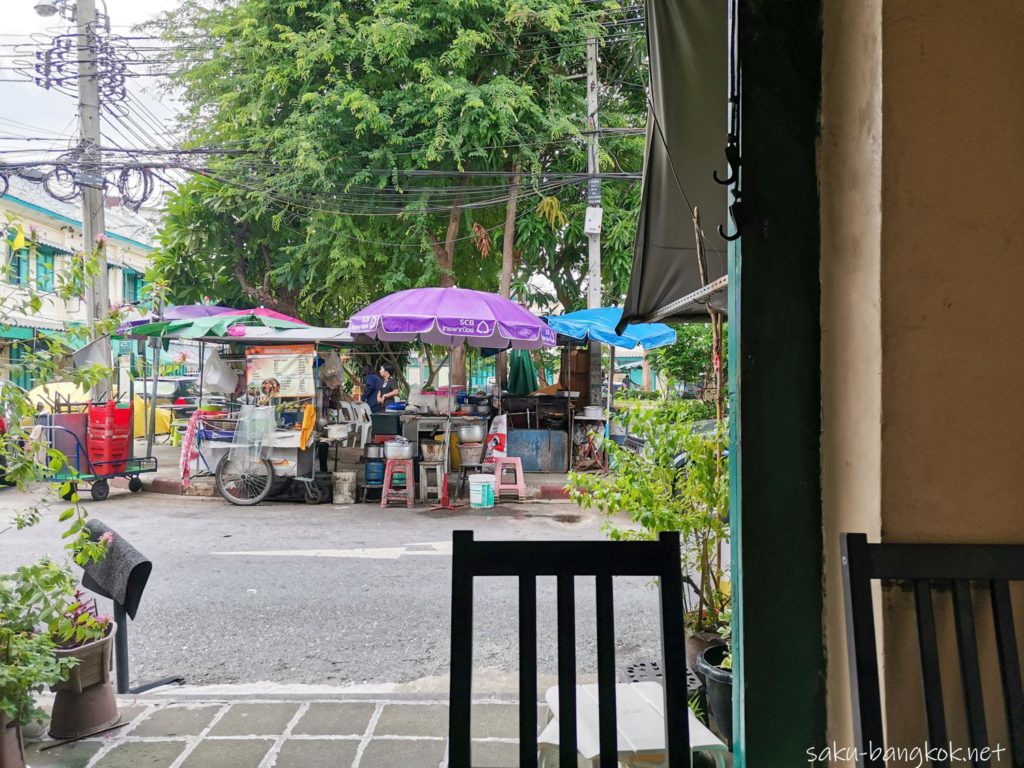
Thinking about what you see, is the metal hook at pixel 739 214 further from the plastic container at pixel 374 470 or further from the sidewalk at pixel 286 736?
the plastic container at pixel 374 470

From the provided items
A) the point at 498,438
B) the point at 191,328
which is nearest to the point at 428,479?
the point at 498,438

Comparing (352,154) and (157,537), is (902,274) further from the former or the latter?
(352,154)

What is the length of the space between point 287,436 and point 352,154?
214 inches

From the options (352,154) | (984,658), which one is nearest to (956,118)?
(984,658)

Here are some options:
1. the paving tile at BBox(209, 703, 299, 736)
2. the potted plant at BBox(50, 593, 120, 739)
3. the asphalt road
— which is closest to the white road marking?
the asphalt road

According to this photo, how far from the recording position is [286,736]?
9.11 feet

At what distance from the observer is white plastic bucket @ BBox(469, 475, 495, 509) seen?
8250mm

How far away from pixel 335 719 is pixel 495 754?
2.53ft

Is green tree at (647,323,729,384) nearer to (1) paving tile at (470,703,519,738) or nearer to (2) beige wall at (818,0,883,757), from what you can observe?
(1) paving tile at (470,703,519,738)

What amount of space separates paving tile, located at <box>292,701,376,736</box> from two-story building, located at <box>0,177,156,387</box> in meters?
1.75

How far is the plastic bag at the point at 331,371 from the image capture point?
421 inches

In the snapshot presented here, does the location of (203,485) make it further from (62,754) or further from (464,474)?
(62,754)

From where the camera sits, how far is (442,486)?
8.28m

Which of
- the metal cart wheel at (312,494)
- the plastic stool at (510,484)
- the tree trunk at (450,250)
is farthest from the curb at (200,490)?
A: the tree trunk at (450,250)
